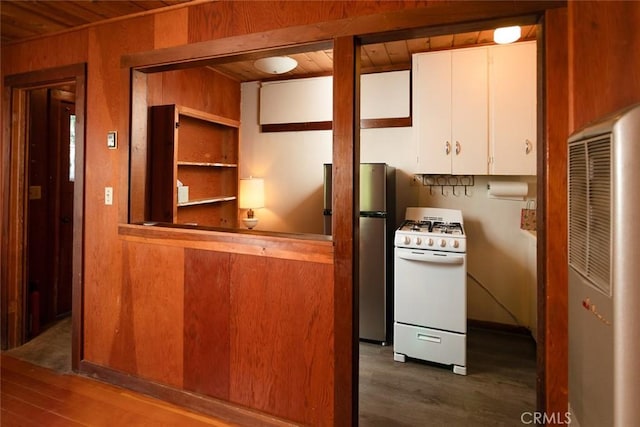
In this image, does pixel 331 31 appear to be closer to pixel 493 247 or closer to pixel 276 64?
pixel 276 64

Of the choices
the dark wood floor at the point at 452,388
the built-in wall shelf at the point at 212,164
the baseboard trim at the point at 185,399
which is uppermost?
the built-in wall shelf at the point at 212,164

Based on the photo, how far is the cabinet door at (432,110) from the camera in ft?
9.68

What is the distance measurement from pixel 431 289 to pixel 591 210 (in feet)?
5.39

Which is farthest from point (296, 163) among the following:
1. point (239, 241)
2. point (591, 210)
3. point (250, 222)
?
point (591, 210)

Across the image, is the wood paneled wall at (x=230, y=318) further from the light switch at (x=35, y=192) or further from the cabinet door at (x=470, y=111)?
the cabinet door at (x=470, y=111)

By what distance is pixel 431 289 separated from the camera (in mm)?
2648

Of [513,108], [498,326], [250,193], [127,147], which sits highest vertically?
[513,108]

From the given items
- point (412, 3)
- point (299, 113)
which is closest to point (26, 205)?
point (299, 113)

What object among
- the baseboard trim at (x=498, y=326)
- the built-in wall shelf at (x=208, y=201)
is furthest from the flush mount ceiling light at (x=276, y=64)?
the baseboard trim at (x=498, y=326)

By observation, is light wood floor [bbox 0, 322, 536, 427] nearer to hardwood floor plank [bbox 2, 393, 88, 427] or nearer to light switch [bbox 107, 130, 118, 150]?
hardwood floor plank [bbox 2, 393, 88, 427]

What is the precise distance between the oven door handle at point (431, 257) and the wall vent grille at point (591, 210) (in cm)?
126

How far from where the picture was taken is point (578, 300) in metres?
1.22

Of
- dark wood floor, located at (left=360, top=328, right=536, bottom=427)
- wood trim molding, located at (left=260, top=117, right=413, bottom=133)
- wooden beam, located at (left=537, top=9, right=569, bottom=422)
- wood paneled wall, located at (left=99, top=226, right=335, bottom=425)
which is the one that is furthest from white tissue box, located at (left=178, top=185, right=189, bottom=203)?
wooden beam, located at (left=537, top=9, right=569, bottom=422)

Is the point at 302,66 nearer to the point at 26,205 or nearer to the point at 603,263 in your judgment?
the point at 26,205
